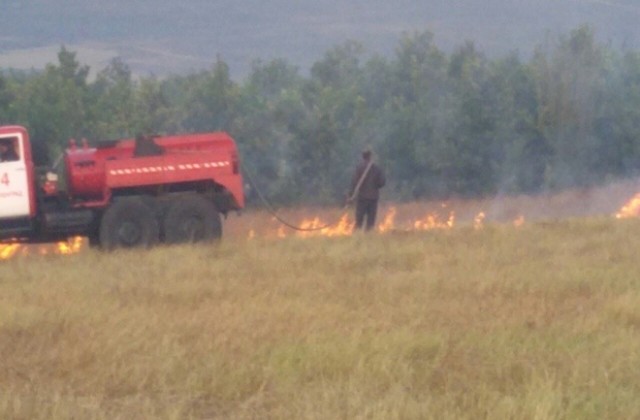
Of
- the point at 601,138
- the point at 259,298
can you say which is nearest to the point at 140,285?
the point at 259,298

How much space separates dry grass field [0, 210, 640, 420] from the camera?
8.02m

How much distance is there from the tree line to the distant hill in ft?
190

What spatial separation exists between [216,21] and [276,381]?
4995 inches

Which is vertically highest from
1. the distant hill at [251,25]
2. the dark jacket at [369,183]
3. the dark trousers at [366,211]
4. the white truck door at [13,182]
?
the distant hill at [251,25]

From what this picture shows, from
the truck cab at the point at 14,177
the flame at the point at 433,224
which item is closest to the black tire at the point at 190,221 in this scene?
the truck cab at the point at 14,177

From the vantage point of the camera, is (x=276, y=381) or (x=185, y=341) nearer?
(x=276, y=381)

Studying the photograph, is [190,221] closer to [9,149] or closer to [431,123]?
[9,149]

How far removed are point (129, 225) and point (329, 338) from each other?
33.2ft

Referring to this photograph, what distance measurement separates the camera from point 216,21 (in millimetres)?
133625

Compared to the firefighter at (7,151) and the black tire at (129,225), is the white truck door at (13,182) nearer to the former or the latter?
the firefighter at (7,151)

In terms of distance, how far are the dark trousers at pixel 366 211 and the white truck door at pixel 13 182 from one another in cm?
536

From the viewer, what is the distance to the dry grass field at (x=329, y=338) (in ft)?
26.3

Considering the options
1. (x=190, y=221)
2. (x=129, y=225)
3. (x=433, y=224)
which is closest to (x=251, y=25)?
(x=433, y=224)

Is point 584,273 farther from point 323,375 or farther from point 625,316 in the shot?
point 323,375
